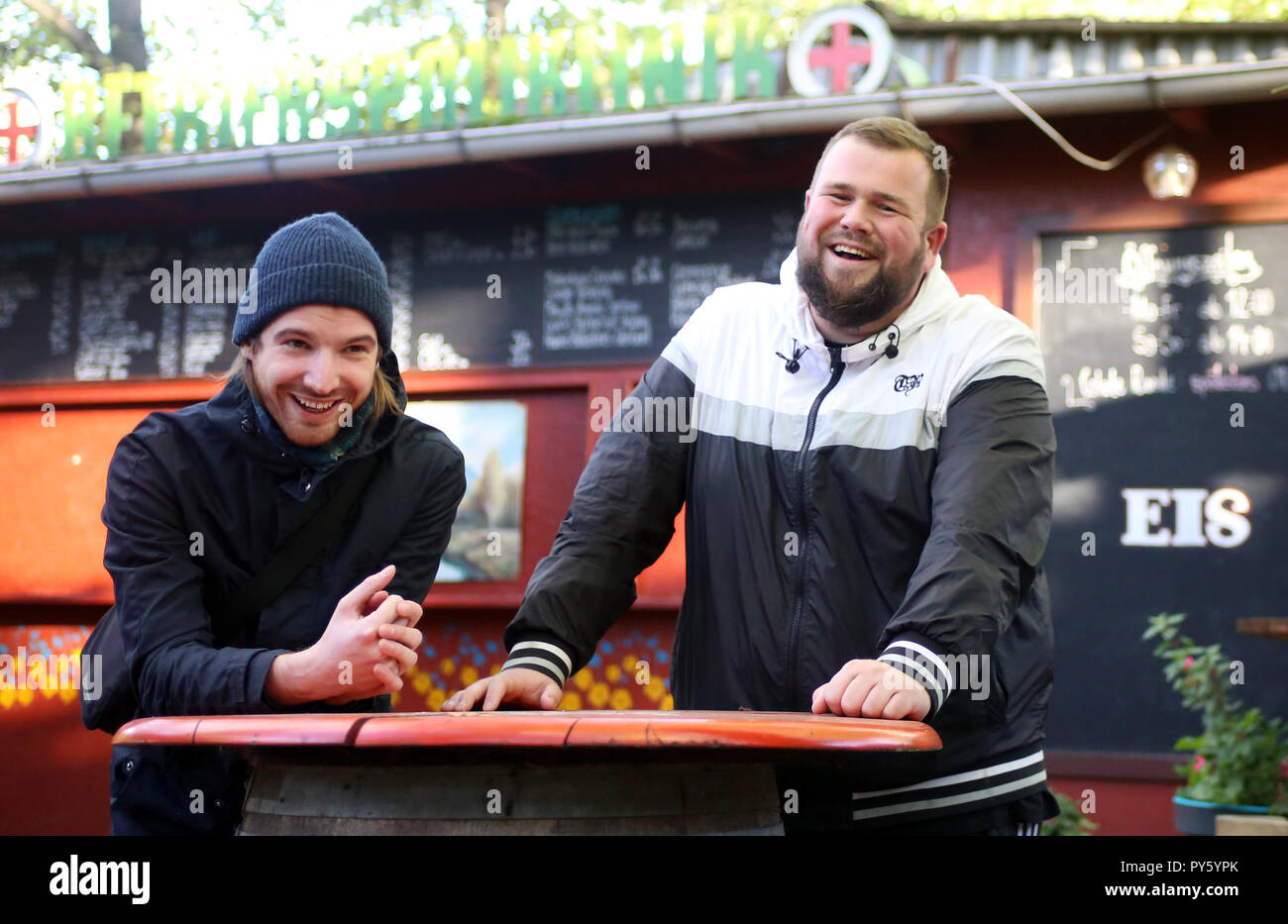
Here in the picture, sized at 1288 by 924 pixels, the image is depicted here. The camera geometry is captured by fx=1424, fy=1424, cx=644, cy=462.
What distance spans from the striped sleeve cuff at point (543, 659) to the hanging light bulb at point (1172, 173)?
4418mm

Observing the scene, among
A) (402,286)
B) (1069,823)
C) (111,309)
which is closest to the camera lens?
(1069,823)

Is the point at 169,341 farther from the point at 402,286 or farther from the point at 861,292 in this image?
the point at 861,292

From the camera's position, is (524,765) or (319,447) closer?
(524,765)

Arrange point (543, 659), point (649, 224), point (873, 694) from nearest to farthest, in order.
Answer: point (873, 694) → point (543, 659) → point (649, 224)

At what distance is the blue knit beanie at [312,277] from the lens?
262 centimetres

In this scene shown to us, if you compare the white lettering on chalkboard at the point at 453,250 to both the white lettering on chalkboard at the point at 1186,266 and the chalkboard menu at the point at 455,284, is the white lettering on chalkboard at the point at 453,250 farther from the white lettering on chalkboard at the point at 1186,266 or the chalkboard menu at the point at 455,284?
the white lettering on chalkboard at the point at 1186,266

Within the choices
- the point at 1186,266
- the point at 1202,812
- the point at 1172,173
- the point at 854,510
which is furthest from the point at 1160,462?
the point at 854,510

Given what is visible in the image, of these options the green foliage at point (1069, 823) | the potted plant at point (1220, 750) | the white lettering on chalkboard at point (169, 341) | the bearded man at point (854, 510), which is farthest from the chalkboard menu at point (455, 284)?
the bearded man at point (854, 510)

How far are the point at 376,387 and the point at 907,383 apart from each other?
1.00m

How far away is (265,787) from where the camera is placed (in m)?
1.97

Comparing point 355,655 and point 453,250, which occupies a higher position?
point 453,250

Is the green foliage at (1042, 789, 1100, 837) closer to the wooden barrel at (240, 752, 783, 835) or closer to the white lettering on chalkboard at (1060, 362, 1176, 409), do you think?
the white lettering on chalkboard at (1060, 362, 1176, 409)

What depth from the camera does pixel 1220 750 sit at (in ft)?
17.5

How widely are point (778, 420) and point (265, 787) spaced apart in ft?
3.82
